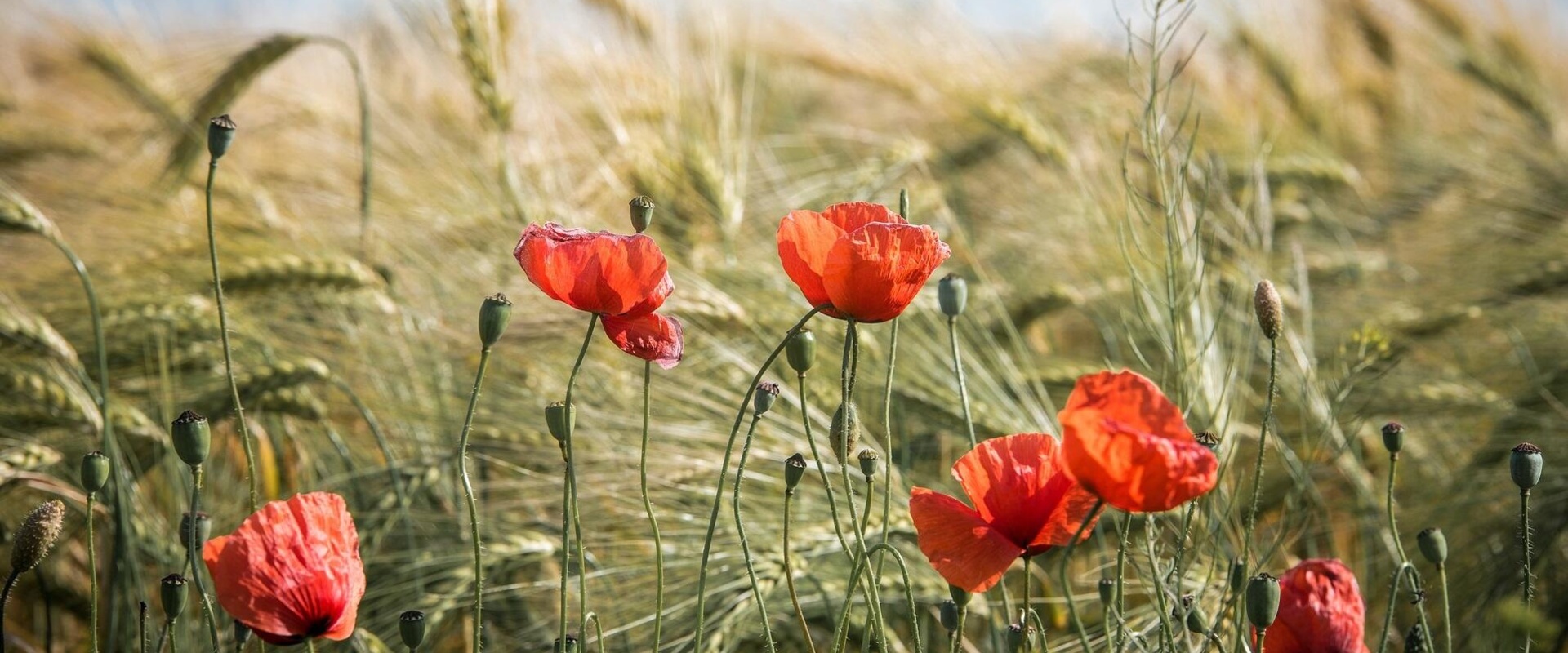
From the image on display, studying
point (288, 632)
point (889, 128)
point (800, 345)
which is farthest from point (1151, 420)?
point (889, 128)

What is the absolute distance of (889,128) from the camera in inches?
125

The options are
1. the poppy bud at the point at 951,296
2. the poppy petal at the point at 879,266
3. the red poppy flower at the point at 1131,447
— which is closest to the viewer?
the red poppy flower at the point at 1131,447

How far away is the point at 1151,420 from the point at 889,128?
8.64 ft

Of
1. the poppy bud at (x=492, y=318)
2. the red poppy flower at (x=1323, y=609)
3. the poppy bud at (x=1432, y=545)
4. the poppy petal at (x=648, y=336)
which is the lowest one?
the red poppy flower at (x=1323, y=609)

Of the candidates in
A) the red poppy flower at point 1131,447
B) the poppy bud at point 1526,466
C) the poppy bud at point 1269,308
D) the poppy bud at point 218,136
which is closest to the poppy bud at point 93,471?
the poppy bud at point 218,136

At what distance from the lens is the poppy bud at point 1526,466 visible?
0.72 m

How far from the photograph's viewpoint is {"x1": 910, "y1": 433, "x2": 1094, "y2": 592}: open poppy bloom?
688 millimetres

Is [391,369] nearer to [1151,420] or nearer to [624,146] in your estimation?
[624,146]

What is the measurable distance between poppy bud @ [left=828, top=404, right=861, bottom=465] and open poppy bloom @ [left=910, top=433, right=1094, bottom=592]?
0.04 meters

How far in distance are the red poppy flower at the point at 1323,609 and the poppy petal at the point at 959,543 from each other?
0.53ft

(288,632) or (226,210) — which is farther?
(226,210)

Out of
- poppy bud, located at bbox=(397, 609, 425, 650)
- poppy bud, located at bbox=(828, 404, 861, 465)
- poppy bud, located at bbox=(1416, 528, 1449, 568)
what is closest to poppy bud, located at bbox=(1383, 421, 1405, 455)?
poppy bud, located at bbox=(1416, 528, 1449, 568)

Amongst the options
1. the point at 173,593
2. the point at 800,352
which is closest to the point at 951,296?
the point at 800,352

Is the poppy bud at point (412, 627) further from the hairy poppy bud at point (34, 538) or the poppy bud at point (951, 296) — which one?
the poppy bud at point (951, 296)
